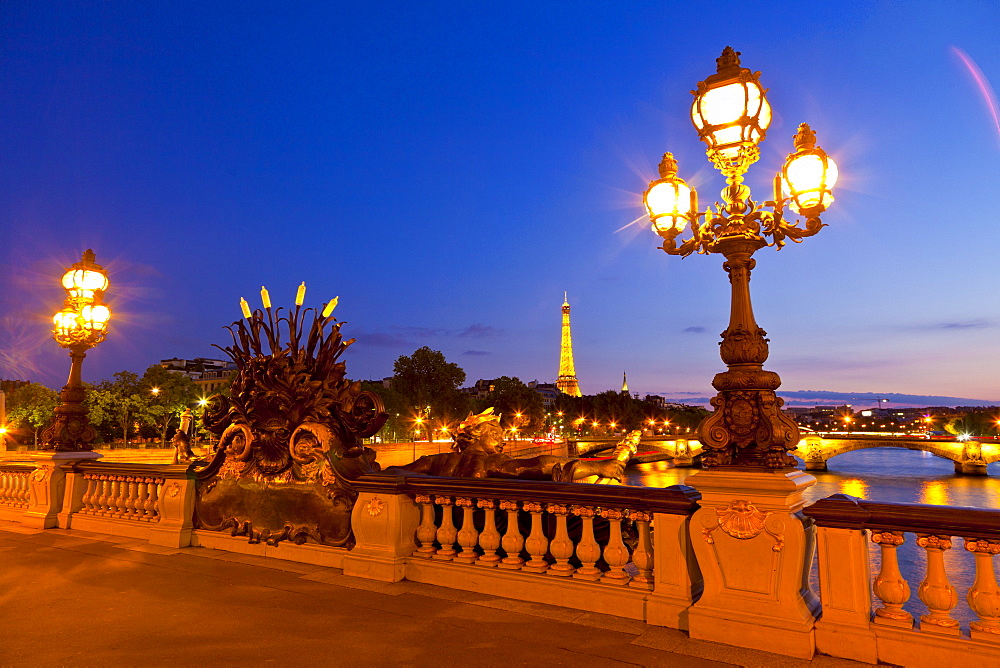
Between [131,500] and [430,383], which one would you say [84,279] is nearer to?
[131,500]

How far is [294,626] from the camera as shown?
5.25 m

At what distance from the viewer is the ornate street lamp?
37.6 feet

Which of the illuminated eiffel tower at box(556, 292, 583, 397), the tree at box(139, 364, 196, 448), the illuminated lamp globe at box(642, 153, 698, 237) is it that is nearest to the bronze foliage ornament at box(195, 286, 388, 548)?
the illuminated lamp globe at box(642, 153, 698, 237)

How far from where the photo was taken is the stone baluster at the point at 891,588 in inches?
174

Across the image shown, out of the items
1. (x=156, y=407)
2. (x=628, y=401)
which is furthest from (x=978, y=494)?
(x=156, y=407)

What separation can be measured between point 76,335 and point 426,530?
8657 millimetres

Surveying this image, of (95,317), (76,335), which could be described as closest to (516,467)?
(95,317)

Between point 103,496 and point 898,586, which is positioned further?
point 103,496

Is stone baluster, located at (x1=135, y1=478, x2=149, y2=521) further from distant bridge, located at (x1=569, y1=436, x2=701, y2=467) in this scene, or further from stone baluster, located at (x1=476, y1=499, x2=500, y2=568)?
distant bridge, located at (x1=569, y1=436, x2=701, y2=467)

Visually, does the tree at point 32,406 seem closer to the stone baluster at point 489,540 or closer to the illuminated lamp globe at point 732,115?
the stone baluster at point 489,540

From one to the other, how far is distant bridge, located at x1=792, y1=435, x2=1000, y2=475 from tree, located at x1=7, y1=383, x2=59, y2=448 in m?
75.2

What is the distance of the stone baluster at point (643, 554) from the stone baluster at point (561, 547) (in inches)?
24.8

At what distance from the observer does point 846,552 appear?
4598 mm

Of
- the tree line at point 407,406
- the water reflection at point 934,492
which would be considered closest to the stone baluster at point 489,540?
the tree line at point 407,406
